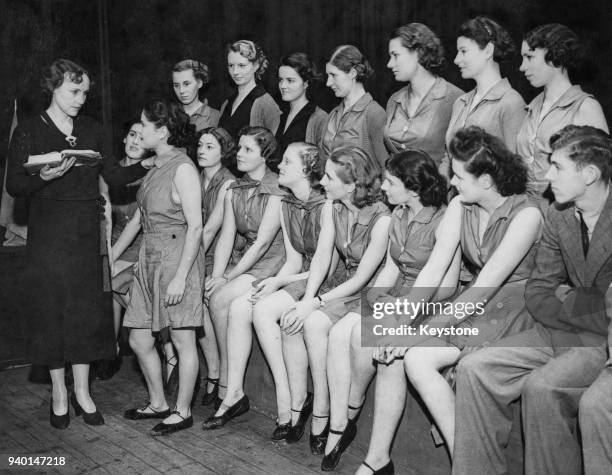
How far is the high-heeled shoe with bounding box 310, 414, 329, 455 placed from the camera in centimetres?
351

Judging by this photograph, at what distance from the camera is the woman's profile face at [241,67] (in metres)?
4.83

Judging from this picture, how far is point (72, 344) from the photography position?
3.93m

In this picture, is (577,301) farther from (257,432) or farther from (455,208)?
(257,432)

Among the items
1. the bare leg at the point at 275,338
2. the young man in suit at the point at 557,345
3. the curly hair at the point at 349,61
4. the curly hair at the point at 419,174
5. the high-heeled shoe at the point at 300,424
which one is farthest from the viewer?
the curly hair at the point at 349,61

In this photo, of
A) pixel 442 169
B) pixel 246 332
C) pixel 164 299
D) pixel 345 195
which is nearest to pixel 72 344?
pixel 164 299

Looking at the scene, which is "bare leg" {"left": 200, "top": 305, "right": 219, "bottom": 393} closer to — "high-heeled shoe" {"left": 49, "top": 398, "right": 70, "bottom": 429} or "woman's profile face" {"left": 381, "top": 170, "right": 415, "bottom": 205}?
"high-heeled shoe" {"left": 49, "top": 398, "right": 70, "bottom": 429}

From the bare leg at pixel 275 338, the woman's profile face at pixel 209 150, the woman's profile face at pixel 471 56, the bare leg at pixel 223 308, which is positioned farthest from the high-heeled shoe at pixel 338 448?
the woman's profile face at pixel 209 150

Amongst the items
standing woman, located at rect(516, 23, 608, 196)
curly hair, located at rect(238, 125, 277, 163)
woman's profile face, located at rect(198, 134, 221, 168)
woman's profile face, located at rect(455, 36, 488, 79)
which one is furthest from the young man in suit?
woman's profile face, located at rect(198, 134, 221, 168)

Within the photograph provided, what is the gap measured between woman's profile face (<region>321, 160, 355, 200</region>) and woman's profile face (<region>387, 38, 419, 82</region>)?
0.66 m

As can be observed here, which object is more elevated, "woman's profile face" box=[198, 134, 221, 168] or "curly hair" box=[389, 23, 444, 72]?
"curly hair" box=[389, 23, 444, 72]

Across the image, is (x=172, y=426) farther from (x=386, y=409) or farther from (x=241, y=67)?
(x=241, y=67)

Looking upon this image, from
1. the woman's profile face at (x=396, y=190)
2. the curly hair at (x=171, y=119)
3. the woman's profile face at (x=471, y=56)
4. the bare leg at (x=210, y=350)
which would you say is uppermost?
the woman's profile face at (x=471, y=56)

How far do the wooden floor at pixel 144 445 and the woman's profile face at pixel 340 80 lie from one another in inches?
67.0

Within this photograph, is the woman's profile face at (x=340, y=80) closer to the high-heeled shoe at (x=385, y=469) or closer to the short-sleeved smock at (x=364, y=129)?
the short-sleeved smock at (x=364, y=129)
